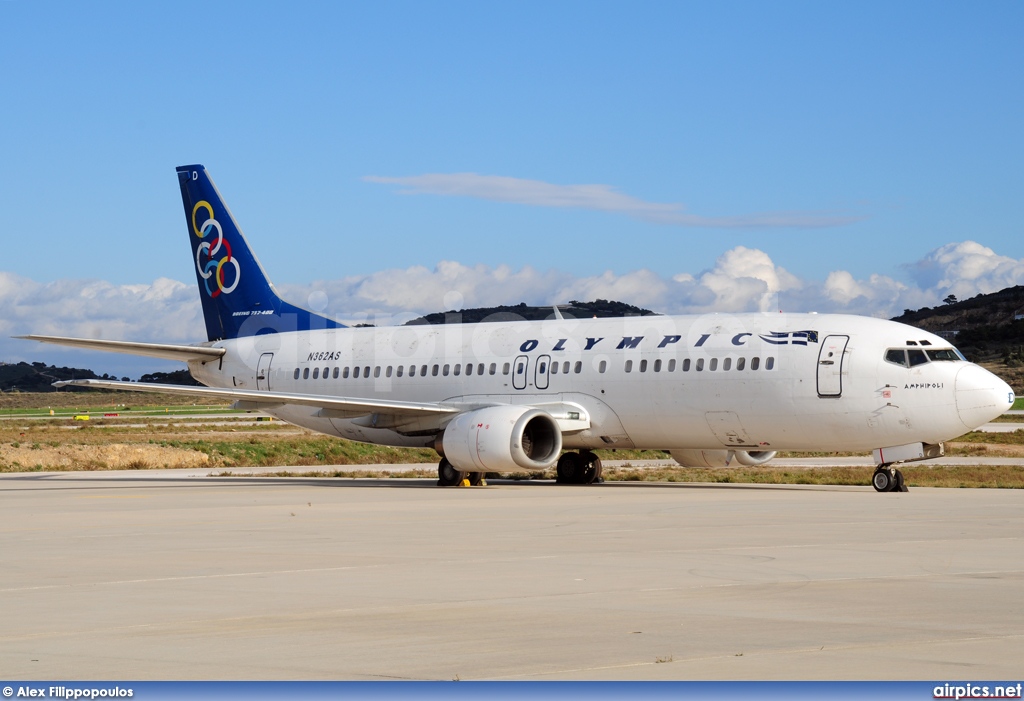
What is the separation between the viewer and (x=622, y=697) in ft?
23.0

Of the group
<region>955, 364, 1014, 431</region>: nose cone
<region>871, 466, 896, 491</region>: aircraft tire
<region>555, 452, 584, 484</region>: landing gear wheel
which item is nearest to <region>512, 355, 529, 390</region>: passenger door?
<region>555, 452, 584, 484</region>: landing gear wheel

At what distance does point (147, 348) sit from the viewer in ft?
117

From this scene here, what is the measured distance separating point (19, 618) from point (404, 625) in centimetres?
303

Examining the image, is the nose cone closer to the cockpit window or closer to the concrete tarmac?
the cockpit window

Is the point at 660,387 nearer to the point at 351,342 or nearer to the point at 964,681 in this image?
the point at 351,342

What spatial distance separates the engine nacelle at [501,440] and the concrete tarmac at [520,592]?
6103mm

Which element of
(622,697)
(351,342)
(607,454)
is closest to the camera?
(622,697)

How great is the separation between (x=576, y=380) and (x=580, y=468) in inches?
110

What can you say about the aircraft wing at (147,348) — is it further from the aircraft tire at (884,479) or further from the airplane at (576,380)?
the aircraft tire at (884,479)

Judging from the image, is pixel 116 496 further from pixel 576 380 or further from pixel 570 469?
pixel 570 469

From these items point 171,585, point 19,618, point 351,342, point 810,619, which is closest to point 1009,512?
point 810,619

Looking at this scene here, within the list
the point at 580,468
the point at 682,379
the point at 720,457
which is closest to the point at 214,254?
the point at 580,468

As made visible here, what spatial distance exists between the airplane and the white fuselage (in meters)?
0.04

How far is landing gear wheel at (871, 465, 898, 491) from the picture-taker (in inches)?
1044
